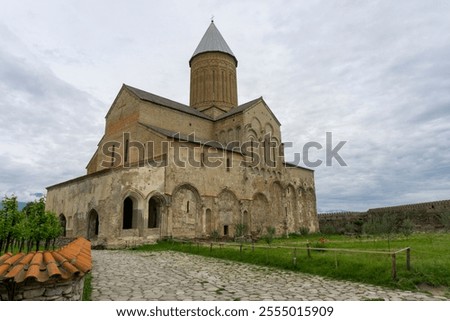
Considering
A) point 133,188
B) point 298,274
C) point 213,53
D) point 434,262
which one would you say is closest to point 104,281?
point 298,274

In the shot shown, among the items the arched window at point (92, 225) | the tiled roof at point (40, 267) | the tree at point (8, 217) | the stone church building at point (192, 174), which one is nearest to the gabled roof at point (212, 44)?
the stone church building at point (192, 174)

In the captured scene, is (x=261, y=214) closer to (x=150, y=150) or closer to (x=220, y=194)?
(x=220, y=194)

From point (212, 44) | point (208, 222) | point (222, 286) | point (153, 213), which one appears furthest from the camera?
point (212, 44)

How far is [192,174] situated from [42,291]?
53.6 feet

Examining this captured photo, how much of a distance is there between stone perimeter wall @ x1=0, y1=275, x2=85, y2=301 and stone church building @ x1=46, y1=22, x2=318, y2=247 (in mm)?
12639

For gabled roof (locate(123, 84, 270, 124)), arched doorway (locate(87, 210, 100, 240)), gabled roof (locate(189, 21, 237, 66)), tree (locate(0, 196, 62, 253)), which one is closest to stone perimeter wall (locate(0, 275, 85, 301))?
tree (locate(0, 196, 62, 253))

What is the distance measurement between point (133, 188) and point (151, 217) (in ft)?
13.0

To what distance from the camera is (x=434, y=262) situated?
760 cm

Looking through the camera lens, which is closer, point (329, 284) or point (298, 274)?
point (329, 284)

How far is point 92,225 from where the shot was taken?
60.1 ft

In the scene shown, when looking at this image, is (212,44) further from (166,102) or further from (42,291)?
(42,291)

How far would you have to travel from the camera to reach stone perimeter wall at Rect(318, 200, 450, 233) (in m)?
25.8

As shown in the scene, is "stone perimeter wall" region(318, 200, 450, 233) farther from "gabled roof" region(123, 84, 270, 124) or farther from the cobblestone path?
the cobblestone path

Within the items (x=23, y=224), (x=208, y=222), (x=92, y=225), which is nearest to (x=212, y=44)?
(x=208, y=222)
